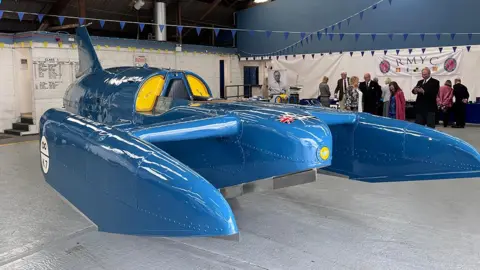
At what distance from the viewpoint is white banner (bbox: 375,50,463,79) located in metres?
12.7

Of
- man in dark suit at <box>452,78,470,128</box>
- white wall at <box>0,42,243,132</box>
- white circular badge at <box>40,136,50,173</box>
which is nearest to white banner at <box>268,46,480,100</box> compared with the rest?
man in dark suit at <box>452,78,470,128</box>

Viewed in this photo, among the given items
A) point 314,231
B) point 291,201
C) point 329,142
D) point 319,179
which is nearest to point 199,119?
point 329,142

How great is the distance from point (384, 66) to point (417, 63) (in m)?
1.08

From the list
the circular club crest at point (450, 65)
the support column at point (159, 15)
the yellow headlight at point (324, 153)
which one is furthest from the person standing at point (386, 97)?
the yellow headlight at point (324, 153)

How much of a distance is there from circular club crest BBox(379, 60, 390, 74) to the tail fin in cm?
1025

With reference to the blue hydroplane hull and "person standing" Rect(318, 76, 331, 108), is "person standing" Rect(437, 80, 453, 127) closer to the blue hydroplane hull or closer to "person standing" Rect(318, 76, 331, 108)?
"person standing" Rect(318, 76, 331, 108)

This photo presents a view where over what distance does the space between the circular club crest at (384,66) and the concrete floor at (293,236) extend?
29.4ft

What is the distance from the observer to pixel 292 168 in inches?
138

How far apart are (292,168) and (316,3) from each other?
1441cm

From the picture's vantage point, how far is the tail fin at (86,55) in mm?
6621

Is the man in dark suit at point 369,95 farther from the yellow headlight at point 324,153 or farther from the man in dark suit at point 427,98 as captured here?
the yellow headlight at point 324,153

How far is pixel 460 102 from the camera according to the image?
11.9m

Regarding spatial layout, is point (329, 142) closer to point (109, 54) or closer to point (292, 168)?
point (292, 168)

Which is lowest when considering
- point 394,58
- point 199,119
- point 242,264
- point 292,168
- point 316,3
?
point 242,264
